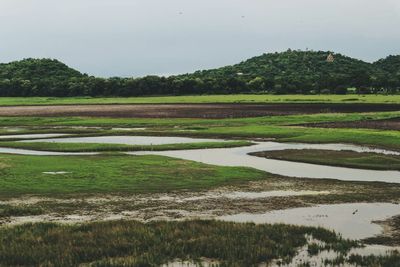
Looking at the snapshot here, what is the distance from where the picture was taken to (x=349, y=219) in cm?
2138

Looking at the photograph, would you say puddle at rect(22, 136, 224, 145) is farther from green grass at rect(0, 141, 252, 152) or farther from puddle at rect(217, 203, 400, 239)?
puddle at rect(217, 203, 400, 239)

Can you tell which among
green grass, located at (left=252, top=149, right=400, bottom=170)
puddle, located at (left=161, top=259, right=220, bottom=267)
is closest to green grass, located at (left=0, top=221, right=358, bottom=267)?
puddle, located at (left=161, top=259, right=220, bottom=267)

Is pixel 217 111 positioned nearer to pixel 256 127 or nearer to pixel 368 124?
pixel 256 127

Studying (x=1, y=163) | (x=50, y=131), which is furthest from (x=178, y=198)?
(x=50, y=131)

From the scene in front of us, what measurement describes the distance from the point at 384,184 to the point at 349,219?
9087 millimetres

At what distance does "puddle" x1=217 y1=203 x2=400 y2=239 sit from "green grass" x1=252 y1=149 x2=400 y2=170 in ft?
40.1

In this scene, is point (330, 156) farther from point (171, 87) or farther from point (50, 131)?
point (171, 87)

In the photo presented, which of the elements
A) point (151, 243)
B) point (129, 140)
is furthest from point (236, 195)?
point (129, 140)

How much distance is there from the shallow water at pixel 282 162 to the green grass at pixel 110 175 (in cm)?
267

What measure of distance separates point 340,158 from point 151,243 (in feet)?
81.2

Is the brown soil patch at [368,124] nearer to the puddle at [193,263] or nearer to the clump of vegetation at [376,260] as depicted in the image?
the clump of vegetation at [376,260]

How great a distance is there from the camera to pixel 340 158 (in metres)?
39.1

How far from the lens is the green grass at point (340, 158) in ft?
119

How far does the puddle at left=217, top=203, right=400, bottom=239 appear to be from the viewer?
19719 millimetres
